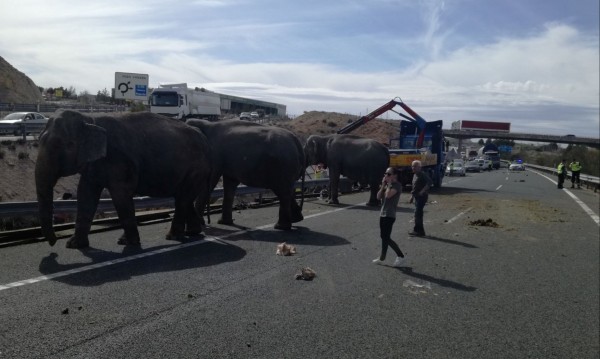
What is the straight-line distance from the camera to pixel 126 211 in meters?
8.91

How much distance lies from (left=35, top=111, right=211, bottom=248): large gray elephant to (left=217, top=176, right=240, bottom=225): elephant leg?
1.42m

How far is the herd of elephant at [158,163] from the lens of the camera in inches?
328

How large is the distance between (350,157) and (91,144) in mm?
12260

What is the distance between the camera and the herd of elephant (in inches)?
328

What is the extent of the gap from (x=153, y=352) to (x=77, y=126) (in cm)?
468

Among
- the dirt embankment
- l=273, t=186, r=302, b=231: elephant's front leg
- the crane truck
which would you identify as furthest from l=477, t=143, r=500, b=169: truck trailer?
l=273, t=186, r=302, b=231: elephant's front leg

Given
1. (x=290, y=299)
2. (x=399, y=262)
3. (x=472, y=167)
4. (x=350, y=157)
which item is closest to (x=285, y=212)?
(x=399, y=262)

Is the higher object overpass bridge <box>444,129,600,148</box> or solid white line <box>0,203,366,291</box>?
overpass bridge <box>444,129,600,148</box>

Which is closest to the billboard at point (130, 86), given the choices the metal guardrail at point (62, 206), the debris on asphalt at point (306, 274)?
the metal guardrail at point (62, 206)

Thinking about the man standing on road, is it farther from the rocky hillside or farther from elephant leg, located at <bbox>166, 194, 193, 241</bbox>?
the rocky hillside

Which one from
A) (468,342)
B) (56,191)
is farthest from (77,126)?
(56,191)

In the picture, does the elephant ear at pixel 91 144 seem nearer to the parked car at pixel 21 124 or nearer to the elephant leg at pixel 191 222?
the elephant leg at pixel 191 222

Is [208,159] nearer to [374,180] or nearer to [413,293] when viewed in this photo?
[413,293]

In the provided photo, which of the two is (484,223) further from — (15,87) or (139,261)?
(15,87)
